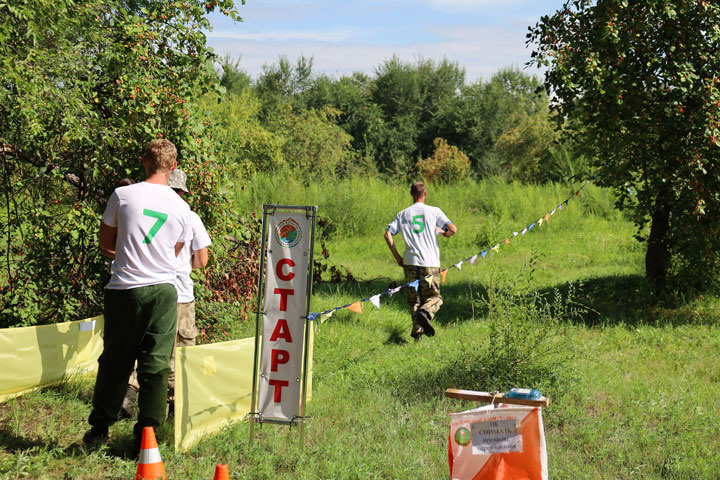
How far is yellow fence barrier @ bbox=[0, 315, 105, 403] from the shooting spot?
5.28m

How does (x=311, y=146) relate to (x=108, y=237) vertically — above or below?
above

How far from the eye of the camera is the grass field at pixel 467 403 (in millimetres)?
4555

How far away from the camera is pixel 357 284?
11.7m

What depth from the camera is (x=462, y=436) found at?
3.56 meters

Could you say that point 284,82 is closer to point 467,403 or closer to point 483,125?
point 483,125

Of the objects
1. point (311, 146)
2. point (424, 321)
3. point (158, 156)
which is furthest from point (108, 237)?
point (311, 146)

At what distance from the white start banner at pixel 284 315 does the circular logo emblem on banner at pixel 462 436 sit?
145cm

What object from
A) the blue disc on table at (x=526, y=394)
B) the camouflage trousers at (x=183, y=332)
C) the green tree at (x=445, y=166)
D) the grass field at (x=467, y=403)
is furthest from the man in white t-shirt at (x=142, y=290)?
the green tree at (x=445, y=166)

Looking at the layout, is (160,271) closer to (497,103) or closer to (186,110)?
(186,110)

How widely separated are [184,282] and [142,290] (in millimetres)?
780

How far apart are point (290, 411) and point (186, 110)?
3.19m

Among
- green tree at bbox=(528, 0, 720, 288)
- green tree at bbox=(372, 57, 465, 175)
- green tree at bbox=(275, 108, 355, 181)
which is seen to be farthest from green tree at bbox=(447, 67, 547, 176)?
green tree at bbox=(528, 0, 720, 288)

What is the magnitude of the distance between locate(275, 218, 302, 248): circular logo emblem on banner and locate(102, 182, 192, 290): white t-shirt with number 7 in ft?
2.14

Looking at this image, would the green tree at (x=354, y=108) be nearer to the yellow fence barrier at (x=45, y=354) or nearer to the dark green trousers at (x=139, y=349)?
the yellow fence barrier at (x=45, y=354)
